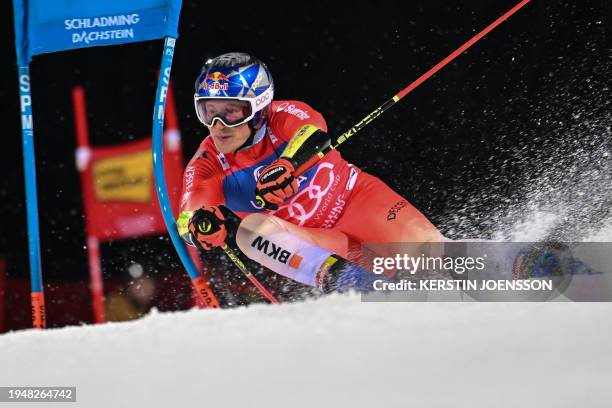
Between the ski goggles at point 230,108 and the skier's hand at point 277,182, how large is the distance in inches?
12.8

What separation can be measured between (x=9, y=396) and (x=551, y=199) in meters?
3.04

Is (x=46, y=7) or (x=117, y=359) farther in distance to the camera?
(x=46, y=7)

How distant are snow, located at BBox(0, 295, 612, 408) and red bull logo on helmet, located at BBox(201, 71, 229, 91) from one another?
1480 mm

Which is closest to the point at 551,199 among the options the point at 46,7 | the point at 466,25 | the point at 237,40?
the point at 466,25

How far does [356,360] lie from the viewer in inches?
74.5

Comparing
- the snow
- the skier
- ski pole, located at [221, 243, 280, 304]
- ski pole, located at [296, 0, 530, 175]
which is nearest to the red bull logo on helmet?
the skier

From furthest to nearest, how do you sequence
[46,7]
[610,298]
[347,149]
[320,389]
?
[347,149], [46,7], [610,298], [320,389]

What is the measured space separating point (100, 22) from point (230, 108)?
2.60 feet

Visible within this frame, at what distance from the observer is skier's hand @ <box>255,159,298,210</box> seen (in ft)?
10.9

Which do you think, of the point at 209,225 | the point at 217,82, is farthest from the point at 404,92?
the point at 209,225

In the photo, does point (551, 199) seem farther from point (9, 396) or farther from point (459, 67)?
point (9, 396)

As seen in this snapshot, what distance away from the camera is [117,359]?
213 cm

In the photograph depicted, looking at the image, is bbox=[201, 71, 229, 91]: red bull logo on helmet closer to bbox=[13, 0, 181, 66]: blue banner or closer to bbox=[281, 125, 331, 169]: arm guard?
bbox=[13, 0, 181, 66]: blue banner

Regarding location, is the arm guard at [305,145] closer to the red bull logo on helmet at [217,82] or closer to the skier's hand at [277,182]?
the skier's hand at [277,182]
